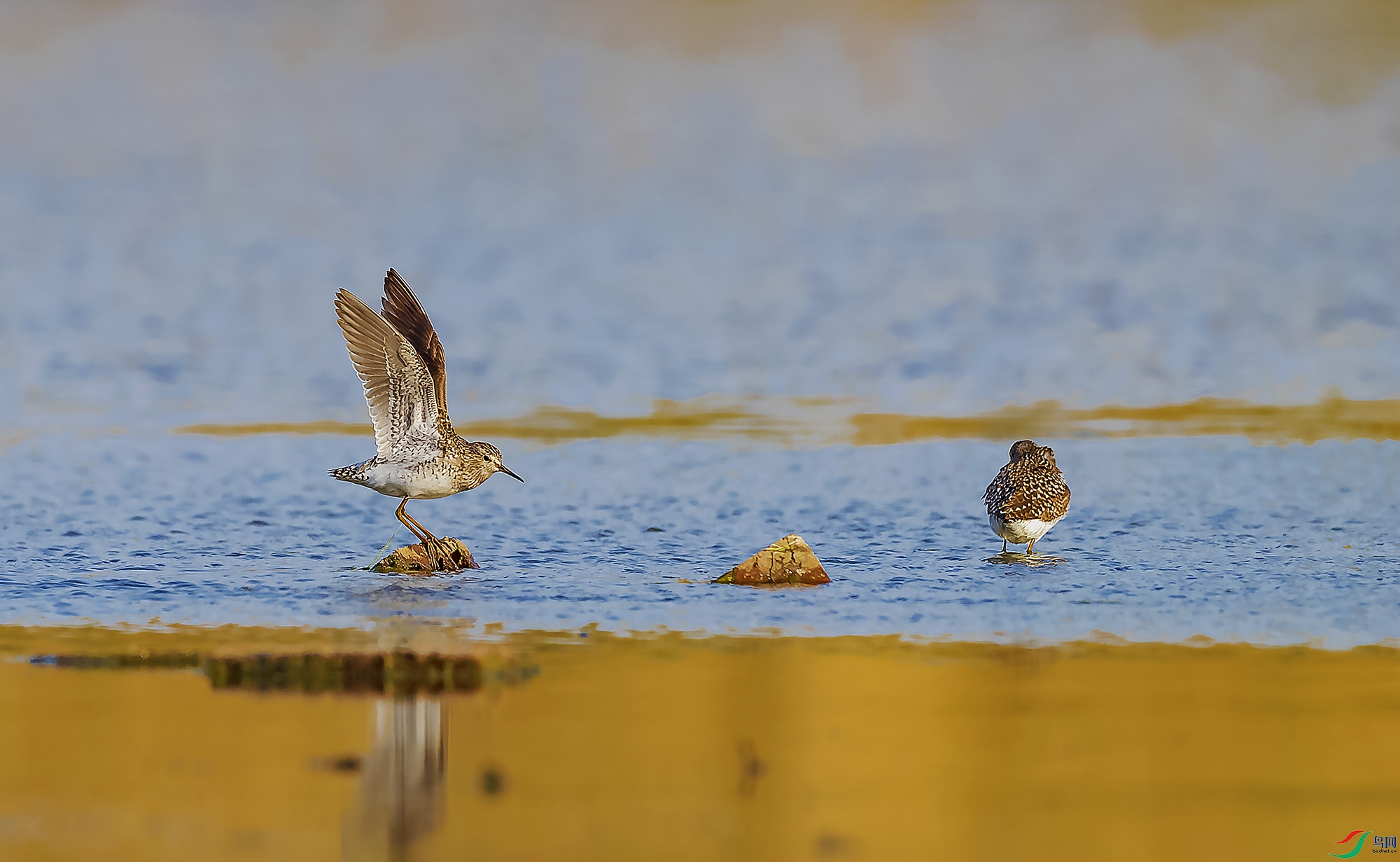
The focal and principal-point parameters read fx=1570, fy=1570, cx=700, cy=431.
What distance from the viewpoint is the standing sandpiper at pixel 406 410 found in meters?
10.6

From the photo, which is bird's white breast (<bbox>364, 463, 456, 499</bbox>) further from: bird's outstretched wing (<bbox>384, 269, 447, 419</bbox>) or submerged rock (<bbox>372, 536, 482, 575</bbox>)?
submerged rock (<bbox>372, 536, 482, 575</bbox>)

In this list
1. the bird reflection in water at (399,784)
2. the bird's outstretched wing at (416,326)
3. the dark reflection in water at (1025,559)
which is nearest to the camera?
the bird reflection in water at (399,784)

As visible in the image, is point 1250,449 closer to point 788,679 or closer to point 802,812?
point 788,679

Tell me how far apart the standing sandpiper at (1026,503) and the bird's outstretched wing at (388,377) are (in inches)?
156

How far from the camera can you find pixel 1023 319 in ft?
Result: 67.8

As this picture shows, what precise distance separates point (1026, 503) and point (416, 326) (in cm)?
440

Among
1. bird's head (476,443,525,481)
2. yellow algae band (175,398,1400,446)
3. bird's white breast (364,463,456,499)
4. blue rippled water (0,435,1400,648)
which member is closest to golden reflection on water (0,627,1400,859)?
blue rippled water (0,435,1400,648)

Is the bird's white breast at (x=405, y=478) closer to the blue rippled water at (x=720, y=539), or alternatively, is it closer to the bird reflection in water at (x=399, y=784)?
the blue rippled water at (x=720, y=539)

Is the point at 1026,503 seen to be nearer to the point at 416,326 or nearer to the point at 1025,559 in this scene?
the point at 1025,559

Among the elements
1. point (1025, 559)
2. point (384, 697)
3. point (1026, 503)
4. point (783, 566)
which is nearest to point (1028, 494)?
point (1026, 503)

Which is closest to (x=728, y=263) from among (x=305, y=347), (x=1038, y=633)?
(x=305, y=347)

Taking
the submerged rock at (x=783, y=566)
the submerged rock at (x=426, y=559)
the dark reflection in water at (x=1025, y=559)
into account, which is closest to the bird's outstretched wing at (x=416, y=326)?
the submerged rock at (x=426, y=559)

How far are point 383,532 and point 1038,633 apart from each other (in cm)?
568

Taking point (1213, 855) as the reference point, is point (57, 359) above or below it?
above
